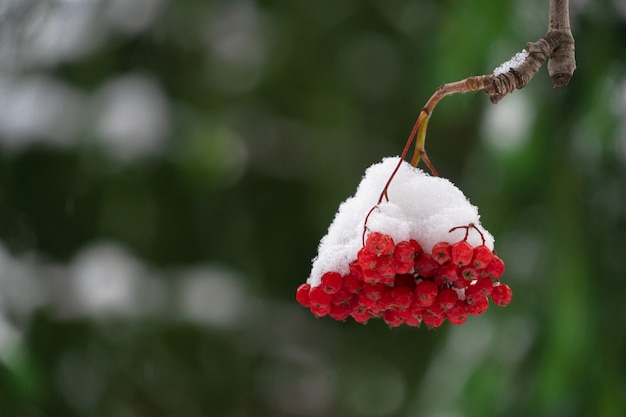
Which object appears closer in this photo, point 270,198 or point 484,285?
point 484,285

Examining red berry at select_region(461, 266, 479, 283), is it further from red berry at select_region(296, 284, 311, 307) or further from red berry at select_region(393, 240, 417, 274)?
red berry at select_region(296, 284, 311, 307)

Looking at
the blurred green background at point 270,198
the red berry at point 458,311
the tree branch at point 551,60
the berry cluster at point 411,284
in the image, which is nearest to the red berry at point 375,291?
the berry cluster at point 411,284

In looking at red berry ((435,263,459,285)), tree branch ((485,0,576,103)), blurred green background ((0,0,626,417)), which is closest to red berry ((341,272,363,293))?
red berry ((435,263,459,285))

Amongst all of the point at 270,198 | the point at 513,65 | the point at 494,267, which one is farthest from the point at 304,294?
the point at 270,198

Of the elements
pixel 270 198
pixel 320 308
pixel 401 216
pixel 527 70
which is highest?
pixel 270 198

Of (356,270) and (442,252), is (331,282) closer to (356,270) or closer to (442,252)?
(356,270)

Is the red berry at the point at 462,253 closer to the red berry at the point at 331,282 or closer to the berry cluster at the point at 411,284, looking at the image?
the berry cluster at the point at 411,284
